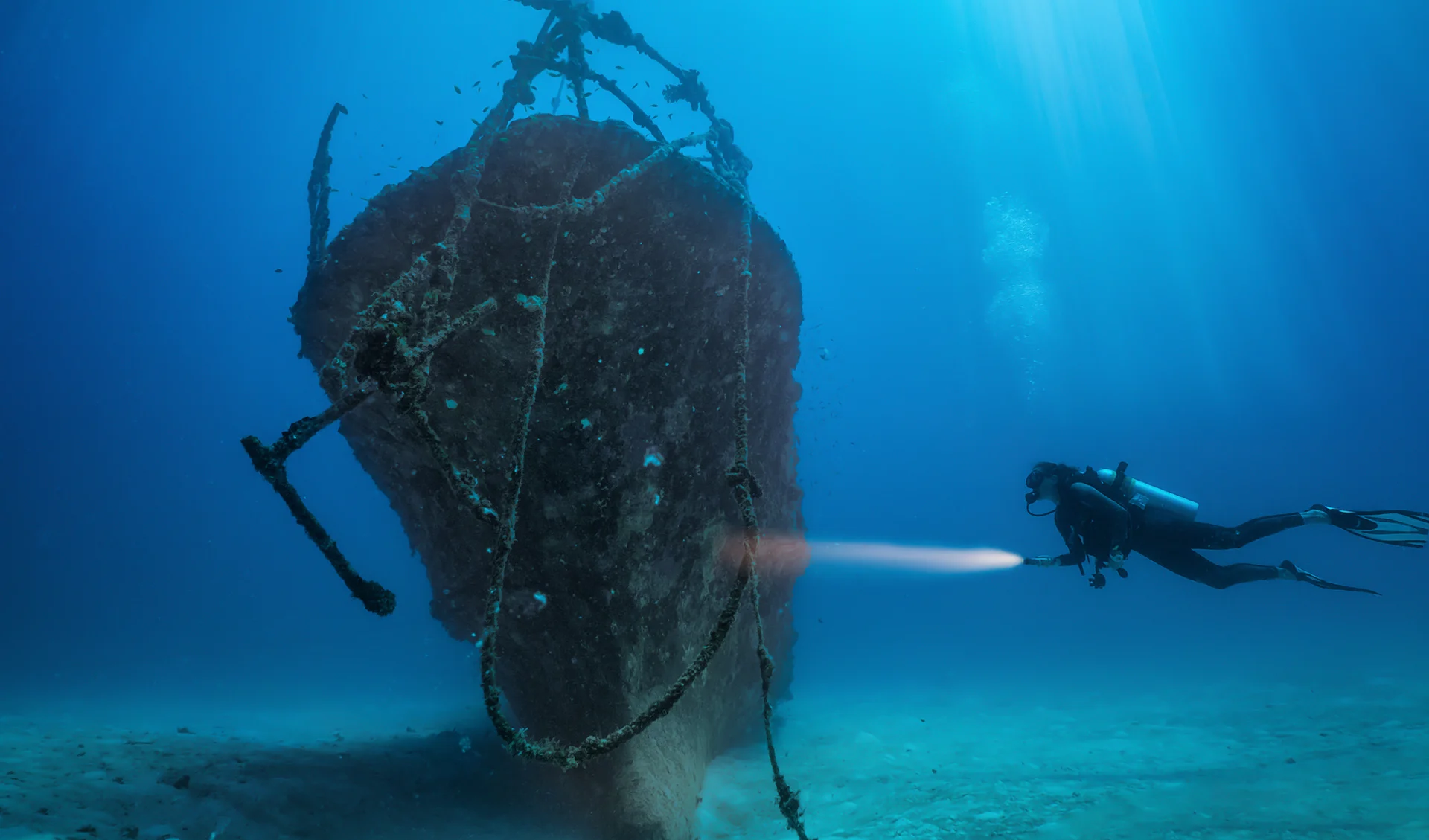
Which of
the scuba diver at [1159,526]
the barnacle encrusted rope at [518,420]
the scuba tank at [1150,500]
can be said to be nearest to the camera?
the barnacle encrusted rope at [518,420]

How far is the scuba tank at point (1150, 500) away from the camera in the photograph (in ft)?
22.3

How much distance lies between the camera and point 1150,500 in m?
6.86

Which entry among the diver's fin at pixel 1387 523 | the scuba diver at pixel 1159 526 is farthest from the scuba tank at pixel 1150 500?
the diver's fin at pixel 1387 523

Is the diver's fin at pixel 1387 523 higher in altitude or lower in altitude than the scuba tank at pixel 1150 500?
lower

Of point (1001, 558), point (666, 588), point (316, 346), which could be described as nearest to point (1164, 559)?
point (1001, 558)

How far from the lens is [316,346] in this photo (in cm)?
389

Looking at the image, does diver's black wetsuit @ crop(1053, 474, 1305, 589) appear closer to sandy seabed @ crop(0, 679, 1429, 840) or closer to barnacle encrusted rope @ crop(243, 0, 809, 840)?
sandy seabed @ crop(0, 679, 1429, 840)

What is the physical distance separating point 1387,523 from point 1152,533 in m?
2.71

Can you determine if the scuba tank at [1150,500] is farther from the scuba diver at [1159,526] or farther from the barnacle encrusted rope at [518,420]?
the barnacle encrusted rope at [518,420]

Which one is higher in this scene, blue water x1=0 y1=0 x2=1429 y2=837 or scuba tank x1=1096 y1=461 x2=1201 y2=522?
blue water x1=0 y1=0 x2=1429 y2=837

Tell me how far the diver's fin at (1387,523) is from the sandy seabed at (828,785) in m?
2.22

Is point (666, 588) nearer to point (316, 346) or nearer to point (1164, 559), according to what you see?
point (316, 346)

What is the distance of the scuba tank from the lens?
6789 millimetres

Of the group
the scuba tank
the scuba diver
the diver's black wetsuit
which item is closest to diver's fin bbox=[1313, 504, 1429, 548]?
the scuba diver
